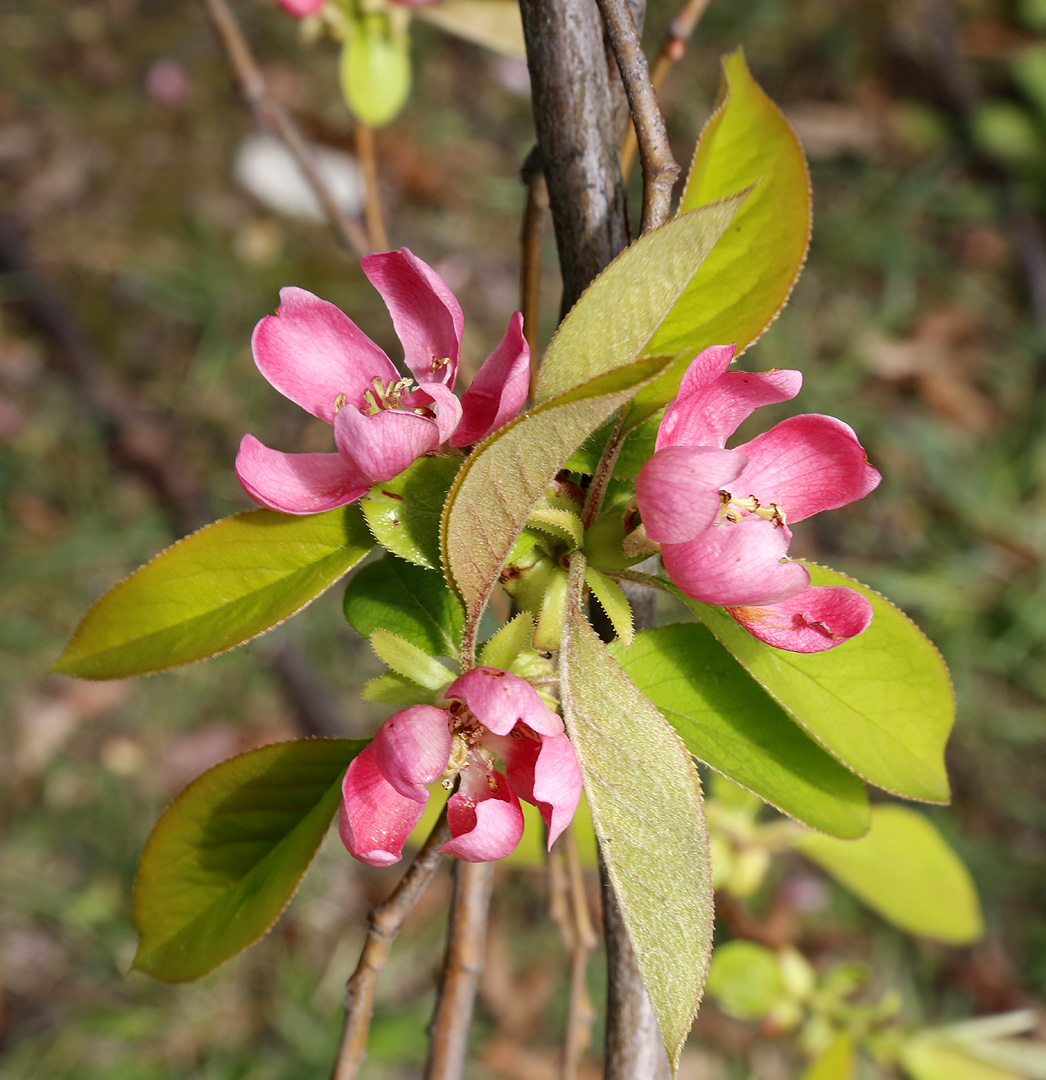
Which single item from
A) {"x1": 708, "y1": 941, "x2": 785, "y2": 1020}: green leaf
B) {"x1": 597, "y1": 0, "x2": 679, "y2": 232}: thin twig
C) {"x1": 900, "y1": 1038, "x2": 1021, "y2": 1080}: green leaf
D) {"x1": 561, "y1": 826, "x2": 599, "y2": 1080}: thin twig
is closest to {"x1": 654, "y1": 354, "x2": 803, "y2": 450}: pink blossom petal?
{"x1": 597, "y1": 0, "x2": 679, "y2": 232}: thin twig

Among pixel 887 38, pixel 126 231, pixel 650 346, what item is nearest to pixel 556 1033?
pixel 650 346

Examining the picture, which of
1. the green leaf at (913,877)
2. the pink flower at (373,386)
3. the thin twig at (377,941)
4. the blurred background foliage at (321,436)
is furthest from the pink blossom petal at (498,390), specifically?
the blurred background foliage at (321,436)

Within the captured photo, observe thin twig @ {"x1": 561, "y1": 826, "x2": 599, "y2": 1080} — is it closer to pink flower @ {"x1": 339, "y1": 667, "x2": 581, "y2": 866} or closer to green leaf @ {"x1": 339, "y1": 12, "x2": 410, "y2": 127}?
pink flower @ {"x1": 339, "y1": 667, "x2": 581, "y2": 866}

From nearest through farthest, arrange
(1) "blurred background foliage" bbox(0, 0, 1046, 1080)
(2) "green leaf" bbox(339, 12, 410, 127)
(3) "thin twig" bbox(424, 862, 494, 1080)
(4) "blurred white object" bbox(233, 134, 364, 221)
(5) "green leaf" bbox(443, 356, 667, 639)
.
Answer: (5) "green leaf" bbox(443, 356, 667, 639) → (3) "thin twig" bbox(424, 862, 494, 1080) → (2) "green leaf" bbox(339, 12, 410, 127) → (1) "blurred background foliage" bbox(0, 0, 1046, 1080) → (4) "blurred white object" bbox(233, 134, 364, 221)

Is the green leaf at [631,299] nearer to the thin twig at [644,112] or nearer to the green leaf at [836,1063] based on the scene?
the thin twig at [644,112]

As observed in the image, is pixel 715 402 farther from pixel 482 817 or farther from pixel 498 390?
pixel 482 817

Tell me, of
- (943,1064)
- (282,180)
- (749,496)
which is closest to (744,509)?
(749,496)

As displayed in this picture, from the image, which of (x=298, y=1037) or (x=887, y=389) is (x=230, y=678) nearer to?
(x=298, y=1037)
